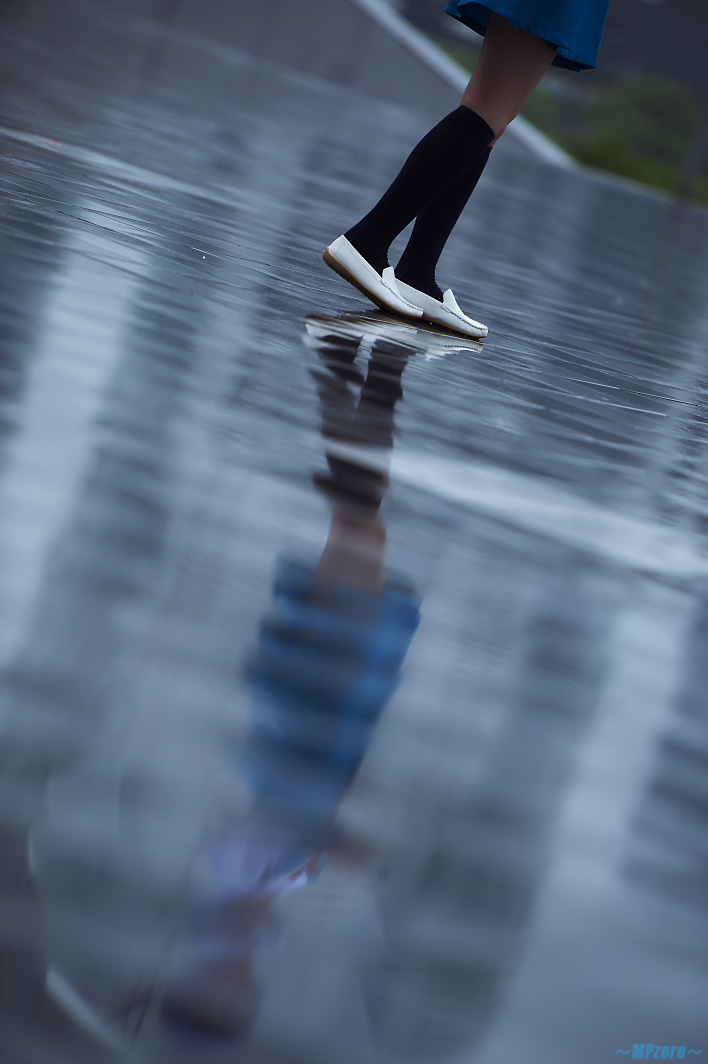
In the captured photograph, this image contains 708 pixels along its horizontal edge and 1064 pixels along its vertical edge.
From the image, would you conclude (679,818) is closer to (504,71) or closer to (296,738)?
(296,738)

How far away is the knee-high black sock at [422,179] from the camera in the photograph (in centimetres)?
327

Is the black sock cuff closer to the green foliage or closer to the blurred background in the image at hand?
the blurred background

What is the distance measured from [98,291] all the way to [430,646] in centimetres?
130

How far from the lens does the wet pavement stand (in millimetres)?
884

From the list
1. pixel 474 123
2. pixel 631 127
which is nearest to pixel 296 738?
pixel 474 123

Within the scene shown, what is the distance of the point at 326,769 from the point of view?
1.14 m

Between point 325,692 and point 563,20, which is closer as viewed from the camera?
point 325,692

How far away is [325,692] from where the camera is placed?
1.26 metres

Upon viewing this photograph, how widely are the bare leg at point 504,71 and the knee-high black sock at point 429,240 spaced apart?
101 millimetres

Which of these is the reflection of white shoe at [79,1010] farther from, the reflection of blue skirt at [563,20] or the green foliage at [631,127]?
the green foliage at [631,127]

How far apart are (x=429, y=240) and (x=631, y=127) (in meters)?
22.6

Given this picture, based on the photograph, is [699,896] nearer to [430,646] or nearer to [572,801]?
[572,801]

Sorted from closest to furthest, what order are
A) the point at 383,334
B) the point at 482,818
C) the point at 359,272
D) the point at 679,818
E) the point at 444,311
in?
the point at 482,818 → the point at 679,818 → the point at 383,334 → the point at 359,272 → the point at 444,311

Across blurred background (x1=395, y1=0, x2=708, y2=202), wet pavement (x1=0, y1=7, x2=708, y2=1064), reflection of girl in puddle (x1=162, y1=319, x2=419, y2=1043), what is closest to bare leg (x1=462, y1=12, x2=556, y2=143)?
wet pavement (x1=0, y1=7, x2=708, y2=1064)
